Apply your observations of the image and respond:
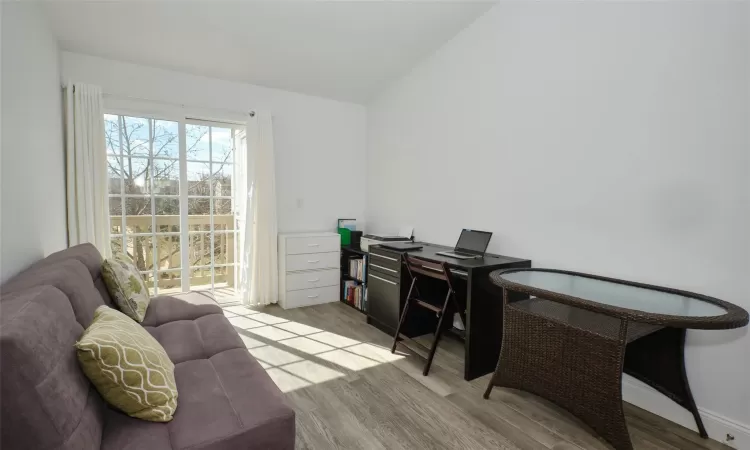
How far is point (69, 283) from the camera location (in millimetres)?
1305

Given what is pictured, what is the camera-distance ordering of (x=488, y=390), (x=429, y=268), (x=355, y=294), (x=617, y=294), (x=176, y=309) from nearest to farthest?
(x=617, y=294)
(x=488, y=390)
(x=176, y=309)
(x=429, y=268)
(x=355, y=294)

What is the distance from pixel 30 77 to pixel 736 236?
374cm

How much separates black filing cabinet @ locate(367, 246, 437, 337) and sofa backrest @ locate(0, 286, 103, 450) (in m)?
2.04

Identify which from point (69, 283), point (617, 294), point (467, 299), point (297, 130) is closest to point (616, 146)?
Result: point (617, 294)

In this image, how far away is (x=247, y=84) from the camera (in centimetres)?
363

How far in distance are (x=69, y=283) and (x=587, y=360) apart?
2230 mm

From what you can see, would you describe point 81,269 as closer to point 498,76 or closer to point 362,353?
point 362,353

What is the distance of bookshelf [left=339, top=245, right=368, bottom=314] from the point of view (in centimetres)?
358

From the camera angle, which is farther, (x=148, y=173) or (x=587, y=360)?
(x=148, y=173)

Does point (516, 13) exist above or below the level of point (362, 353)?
above

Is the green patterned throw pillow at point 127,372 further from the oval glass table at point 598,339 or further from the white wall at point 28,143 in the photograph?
the oval glass table at point 598,339

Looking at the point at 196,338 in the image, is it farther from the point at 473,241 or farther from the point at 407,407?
the point at 473,241

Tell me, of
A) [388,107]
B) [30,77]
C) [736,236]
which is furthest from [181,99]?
[736,236]

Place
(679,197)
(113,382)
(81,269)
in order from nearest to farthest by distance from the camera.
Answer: (113,382) < (81,269) < (679,197)
